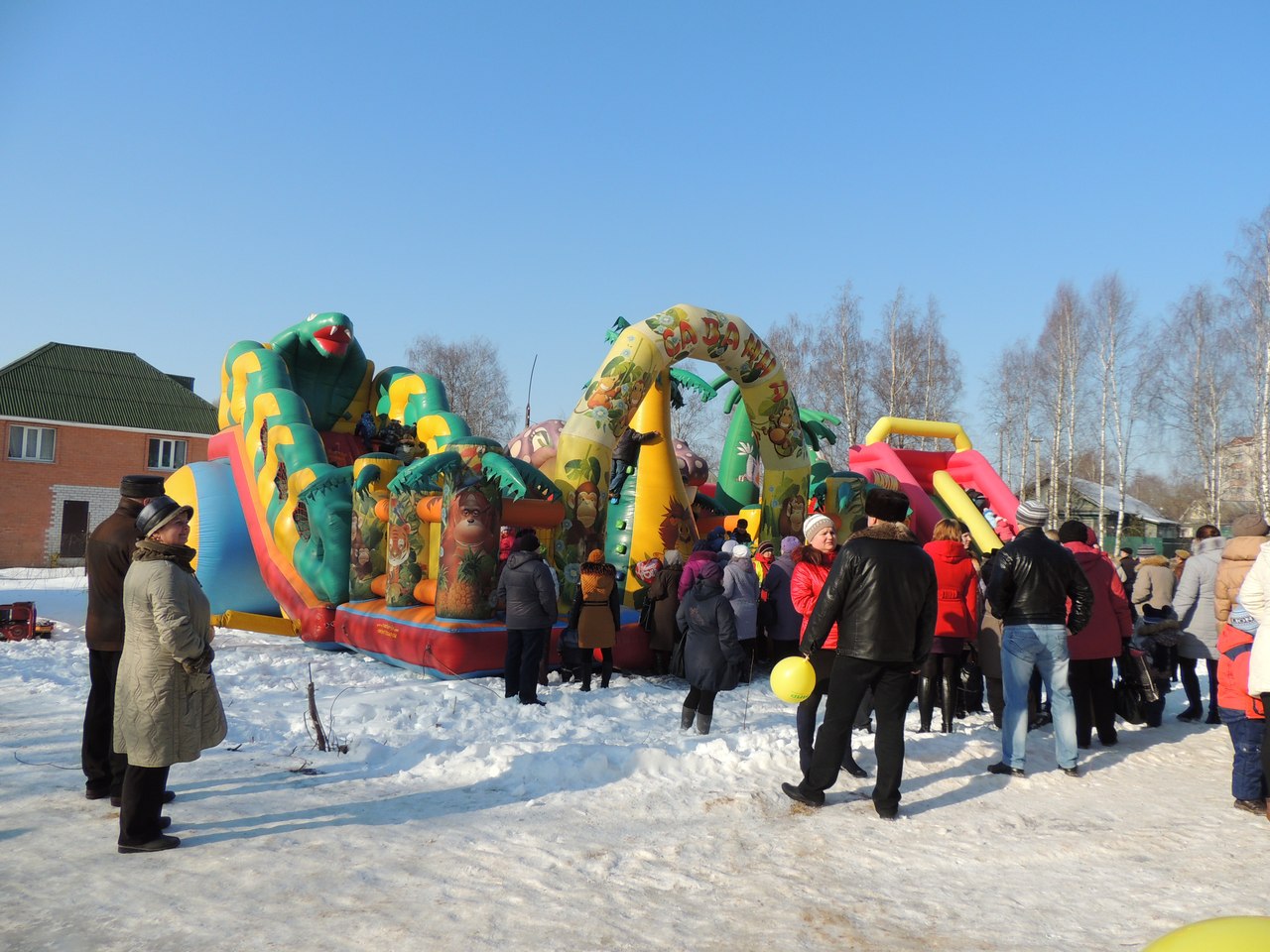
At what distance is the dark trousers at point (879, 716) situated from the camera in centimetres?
487

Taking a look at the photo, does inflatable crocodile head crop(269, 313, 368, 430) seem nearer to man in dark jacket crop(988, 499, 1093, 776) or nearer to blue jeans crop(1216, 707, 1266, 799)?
man in dark jacket crop(988, 499, 1093, 776)

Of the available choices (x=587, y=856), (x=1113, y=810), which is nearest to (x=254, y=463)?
(x=587, y=856)

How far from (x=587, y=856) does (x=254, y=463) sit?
33.9ft

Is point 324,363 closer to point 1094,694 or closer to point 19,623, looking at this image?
point 19,623

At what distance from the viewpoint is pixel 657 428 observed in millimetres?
13719

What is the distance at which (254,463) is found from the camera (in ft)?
43.0

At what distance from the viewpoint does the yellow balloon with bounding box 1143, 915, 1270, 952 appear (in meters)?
1.56

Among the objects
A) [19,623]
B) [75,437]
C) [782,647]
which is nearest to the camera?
[782,647]

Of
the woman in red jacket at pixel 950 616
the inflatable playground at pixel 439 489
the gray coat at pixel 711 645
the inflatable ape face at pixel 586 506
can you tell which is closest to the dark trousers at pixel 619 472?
the inflatable playground at pixel 439 489

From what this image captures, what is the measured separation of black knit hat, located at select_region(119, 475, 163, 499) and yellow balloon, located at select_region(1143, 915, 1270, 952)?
15.9ft

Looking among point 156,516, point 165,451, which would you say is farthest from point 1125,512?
point 156,516

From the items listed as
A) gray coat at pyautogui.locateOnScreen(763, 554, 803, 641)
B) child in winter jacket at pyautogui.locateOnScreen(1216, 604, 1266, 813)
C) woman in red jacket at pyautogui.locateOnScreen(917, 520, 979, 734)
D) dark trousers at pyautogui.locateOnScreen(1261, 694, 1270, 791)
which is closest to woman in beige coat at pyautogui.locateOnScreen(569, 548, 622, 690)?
gray coat at pyautogui.locateOnScreen(763, 554, 803, 641)

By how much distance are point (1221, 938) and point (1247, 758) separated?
4448mm

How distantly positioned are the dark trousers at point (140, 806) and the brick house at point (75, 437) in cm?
3010
